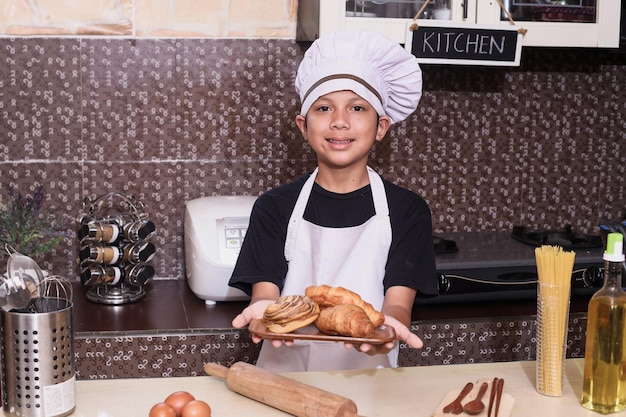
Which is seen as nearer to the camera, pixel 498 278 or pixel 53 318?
pixel 53 318

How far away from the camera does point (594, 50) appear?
2746mm

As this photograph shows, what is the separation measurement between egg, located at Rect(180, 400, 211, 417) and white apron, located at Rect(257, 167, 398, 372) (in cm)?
63

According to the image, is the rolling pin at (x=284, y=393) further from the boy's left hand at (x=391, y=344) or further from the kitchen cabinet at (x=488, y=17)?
the kitchen cabinet at (x=488, y=17)

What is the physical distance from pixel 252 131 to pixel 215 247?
1.60 feet

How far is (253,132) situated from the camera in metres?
2.58

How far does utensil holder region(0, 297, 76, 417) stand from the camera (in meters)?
1.13

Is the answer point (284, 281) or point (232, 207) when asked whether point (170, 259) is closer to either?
point (232, 207)

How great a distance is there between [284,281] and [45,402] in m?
0.72

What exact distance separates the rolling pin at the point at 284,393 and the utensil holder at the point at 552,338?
349mm

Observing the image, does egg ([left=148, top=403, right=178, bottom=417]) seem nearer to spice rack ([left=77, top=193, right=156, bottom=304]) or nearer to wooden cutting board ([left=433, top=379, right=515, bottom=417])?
wooden cutting board ([left=433, top=379, right=515, bottom=417])

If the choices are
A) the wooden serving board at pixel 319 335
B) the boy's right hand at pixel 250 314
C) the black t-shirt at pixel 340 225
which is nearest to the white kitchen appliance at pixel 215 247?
the black t-shirt at pixel 340 225

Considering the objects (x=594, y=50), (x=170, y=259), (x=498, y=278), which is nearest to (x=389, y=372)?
(x=498, y=278)

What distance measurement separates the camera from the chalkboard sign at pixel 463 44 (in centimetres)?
227

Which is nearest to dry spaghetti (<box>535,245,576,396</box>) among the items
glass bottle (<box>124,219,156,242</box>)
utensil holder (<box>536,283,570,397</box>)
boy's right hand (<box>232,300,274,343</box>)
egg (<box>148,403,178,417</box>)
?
utensil holder (<box>536,283,570,397</box>)
